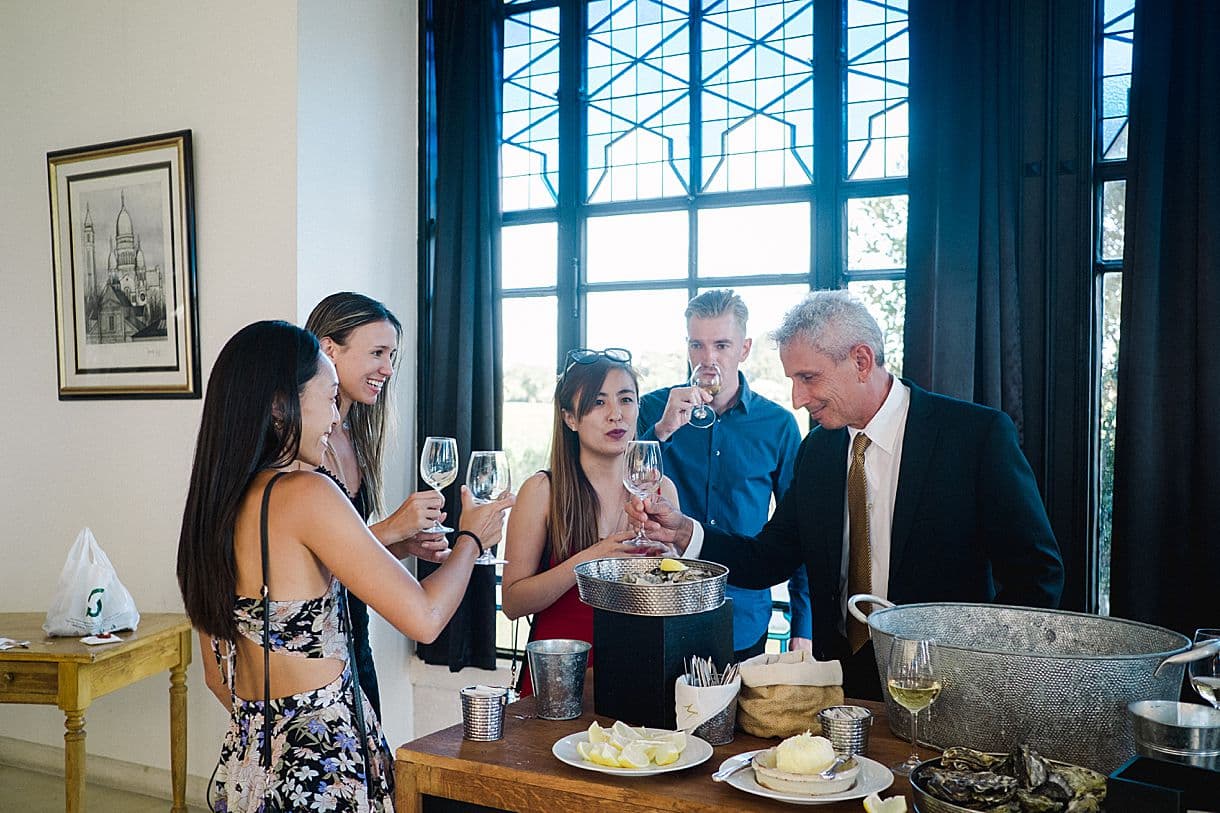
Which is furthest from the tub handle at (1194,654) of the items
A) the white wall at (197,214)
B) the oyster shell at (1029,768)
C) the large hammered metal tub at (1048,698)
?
the white wall at (197,214)

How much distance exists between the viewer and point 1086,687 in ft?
4.87

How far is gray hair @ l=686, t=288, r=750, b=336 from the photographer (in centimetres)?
347

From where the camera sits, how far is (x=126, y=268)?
4.47 meters

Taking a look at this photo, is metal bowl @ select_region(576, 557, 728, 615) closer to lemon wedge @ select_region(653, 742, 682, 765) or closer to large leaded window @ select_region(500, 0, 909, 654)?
lemon wedge @ select_region(653, 742, 682, 765)

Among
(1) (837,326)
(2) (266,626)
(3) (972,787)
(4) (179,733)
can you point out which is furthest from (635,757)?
(4) (179,733)

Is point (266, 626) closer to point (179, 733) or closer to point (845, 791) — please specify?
point (845, 791)

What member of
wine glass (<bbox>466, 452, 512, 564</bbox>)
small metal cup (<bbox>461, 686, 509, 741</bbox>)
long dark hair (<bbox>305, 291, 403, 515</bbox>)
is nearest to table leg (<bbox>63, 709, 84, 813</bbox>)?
long dark hair (<bbox>305, 291, 403, 515</bbox>)

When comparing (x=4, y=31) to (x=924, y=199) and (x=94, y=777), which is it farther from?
(x=924, y=199)

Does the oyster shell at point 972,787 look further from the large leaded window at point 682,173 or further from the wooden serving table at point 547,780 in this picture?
the large leaded window at point 682,173

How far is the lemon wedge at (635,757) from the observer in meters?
1.58

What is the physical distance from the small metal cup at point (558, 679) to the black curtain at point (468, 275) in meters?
2.61

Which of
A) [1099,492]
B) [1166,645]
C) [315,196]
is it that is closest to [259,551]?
[1166,645]

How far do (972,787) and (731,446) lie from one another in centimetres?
223

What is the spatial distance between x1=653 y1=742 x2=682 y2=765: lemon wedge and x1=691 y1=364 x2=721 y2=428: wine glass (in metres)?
1.86
